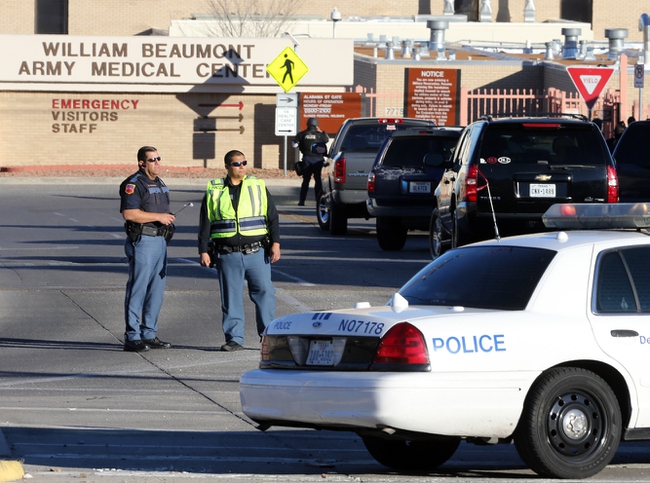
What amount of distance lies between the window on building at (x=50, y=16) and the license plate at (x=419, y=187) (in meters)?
47.2

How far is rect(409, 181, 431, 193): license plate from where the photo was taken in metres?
19.8

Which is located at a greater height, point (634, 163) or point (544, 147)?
point (544, 147)

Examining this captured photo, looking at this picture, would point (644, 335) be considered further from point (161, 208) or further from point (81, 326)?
point (81, 326)

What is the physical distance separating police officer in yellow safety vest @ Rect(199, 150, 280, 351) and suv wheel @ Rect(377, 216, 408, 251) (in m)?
8.35

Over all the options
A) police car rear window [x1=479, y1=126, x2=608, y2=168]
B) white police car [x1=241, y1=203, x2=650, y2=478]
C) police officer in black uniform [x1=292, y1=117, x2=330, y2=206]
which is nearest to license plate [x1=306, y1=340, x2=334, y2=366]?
white police car [x1=241, y1=203, x2=650, y2=478]

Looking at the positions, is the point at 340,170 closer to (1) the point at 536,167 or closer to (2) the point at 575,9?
(1) the point at 536,167

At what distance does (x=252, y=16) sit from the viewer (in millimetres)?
58406

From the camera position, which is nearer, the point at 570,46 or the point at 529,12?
the point at 570,46

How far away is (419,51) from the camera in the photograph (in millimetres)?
44000

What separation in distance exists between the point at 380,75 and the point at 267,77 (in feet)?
11.3

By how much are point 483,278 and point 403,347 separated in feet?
3.17

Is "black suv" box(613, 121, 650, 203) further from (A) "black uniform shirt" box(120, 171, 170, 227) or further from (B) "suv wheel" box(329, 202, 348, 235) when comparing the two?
(A) "black uniform shirt" box(120, 171, 170, 227)

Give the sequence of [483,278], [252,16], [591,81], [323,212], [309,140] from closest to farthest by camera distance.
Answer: [483,278] → [323,212] → [591,81] → [309,140] → [252,16]

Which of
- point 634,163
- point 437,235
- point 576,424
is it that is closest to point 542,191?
point 634,163
